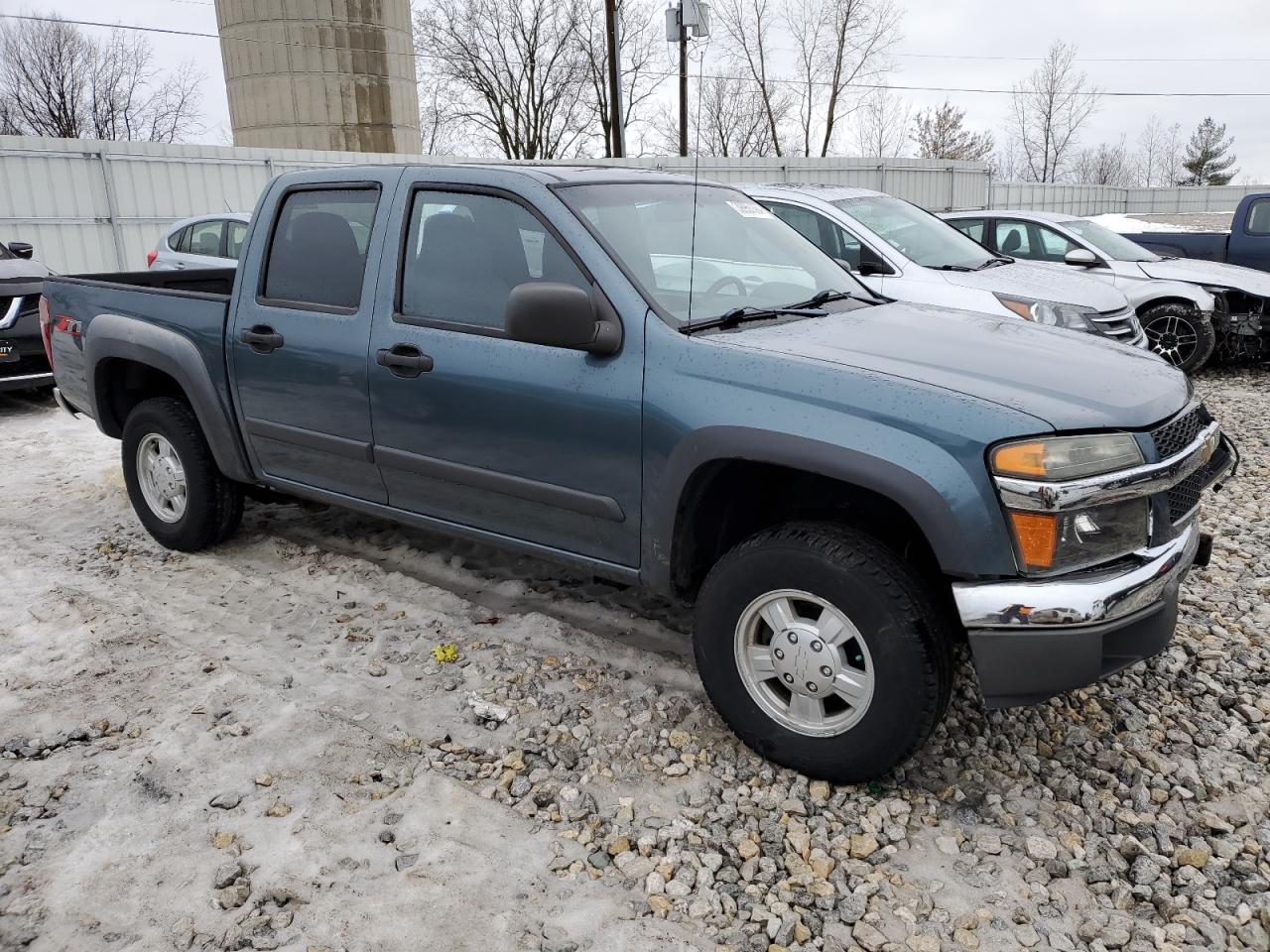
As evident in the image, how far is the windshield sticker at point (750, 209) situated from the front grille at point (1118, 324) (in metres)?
4.06

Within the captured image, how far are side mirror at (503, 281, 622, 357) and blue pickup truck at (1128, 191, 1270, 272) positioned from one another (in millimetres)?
10171

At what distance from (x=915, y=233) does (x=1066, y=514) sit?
5.71 metres

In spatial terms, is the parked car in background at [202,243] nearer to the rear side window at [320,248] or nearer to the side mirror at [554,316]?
the rear side window at [320,248]

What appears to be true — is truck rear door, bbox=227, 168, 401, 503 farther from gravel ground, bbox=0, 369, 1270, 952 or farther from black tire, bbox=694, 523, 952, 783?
black tire, bbox=694, 523, 952, 783

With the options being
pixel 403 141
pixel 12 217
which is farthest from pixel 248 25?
pixel 12 217

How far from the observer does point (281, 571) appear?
485cm

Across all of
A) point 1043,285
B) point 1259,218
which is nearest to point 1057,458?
point 1043,285

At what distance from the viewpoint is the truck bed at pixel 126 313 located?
450 cm

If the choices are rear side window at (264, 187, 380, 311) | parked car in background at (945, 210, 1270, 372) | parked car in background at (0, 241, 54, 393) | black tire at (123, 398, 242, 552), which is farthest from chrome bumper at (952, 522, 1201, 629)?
parked car in background at (0, 241, 54, 393)

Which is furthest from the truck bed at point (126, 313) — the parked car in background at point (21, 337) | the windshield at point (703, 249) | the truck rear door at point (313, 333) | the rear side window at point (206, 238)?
the rear side window at point (206, 238)

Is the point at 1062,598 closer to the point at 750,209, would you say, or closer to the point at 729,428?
the point at 729,428

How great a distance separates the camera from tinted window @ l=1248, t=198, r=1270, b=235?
11133 mm

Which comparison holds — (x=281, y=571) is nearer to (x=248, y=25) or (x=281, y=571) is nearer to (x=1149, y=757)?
(x=1149, y=757)

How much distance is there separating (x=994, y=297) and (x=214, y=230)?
8.47m
